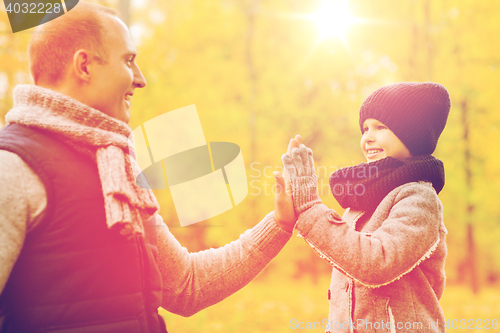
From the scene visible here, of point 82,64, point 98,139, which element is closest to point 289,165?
point 98,139

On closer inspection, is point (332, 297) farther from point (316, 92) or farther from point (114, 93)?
point (316, 92)

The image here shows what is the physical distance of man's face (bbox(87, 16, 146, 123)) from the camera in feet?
4.86

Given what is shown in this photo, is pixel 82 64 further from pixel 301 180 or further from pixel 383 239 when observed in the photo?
pixel 383 239

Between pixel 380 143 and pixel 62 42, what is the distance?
1552 mm

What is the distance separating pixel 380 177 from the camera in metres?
1.90

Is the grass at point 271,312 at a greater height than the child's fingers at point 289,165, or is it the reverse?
the child's fingers at point 289,165

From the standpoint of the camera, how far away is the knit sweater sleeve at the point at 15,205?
1167 mm

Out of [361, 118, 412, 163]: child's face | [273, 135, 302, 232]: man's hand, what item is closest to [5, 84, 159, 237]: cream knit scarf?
[273, 135, 302, 232]: man's hand

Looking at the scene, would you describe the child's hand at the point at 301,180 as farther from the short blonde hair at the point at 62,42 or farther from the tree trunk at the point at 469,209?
the tree trunk at the point at 469,209

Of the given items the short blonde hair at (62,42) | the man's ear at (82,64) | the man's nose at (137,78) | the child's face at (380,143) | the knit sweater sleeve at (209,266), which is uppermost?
the short blonde hair at (62,42)

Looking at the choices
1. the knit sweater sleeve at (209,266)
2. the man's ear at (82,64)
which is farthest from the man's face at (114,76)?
the knit sweater sleeve at (209,266)

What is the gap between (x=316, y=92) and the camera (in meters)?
11.0

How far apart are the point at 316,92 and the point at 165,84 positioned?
170 inches

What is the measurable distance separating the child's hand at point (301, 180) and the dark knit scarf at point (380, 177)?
312 mm
